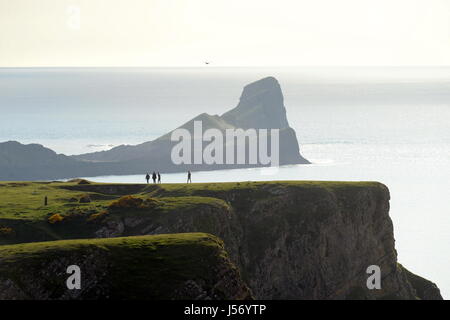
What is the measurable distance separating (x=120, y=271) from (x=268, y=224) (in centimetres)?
4204

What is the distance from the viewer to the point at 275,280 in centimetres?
11462

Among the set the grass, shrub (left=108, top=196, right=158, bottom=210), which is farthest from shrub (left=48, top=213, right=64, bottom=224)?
shrub (left=108, top=196, right=158, bottom=210)

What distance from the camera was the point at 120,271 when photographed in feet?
255

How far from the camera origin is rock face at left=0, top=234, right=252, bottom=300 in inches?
2985

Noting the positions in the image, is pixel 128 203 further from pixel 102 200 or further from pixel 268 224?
pixel 268 224

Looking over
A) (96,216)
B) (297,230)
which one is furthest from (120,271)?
(297,230)

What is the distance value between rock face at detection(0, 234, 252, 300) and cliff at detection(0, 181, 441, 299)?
22.1 meters

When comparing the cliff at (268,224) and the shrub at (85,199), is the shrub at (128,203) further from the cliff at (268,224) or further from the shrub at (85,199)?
the shrub at (85,199)

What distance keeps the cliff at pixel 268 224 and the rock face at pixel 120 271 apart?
22.1 metres

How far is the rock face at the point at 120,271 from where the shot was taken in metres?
75.8

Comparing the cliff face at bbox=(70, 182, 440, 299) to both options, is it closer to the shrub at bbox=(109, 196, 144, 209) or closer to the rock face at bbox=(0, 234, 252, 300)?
the shrub at bbox=(109, 196, 144, 209)

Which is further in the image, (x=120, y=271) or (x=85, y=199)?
(x=85, y=199)

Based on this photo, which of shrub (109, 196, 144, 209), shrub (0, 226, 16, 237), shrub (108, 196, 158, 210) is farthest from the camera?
shrub (109, 196, 144, 209)
